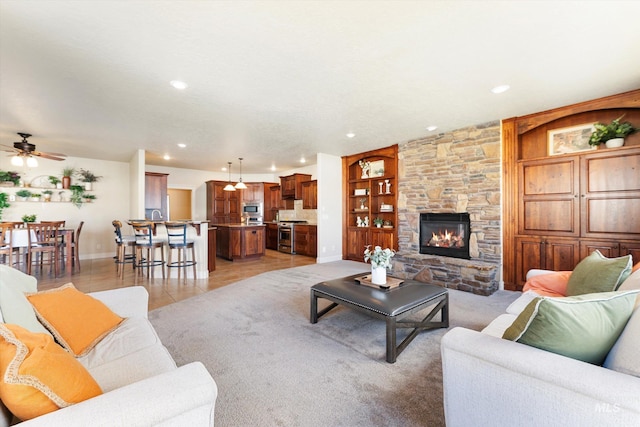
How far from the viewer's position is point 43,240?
491cm

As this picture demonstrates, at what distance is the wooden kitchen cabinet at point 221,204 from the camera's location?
8.69 meters

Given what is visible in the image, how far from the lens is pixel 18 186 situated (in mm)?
6066

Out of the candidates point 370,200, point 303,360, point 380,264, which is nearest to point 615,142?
point 380,264

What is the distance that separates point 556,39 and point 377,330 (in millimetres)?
3061

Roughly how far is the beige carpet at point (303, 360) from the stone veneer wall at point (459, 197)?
58 cm

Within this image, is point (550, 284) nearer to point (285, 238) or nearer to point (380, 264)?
point (380, 264)

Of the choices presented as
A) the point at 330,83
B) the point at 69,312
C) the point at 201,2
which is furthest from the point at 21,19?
the point at 330,83

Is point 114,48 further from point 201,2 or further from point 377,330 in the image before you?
point 377,330

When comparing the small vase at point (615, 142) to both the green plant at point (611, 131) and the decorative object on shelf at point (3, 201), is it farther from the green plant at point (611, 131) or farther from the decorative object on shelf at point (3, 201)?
the decorative object on shelf at point (3, 201)

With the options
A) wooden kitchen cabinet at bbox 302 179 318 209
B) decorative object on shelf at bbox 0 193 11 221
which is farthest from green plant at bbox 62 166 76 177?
wooden kitchen cabinet at bbox 302 179 318 209

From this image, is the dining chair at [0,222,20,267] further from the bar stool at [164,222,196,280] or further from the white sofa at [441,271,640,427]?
the white sofa at [441,271,640,427]

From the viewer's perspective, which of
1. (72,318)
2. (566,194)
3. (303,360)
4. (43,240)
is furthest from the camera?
(43,240)

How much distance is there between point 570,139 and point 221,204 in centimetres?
853

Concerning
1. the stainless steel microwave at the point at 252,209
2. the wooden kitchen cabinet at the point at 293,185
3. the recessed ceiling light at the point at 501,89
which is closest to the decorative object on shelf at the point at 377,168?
the wooden kitchen cabinet at the point at 293,185
